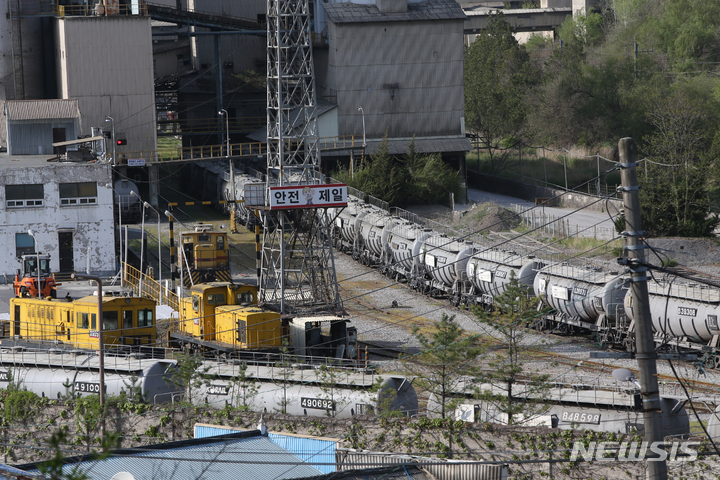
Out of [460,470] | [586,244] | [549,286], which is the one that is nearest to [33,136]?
[586,244]

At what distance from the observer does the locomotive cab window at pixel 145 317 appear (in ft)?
106

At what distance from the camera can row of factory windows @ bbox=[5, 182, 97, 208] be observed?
4662 centimetres

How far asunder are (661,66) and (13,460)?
78.2 metres

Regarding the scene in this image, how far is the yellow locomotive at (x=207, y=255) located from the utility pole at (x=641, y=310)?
110 ft

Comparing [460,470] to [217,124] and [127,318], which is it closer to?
[127,318]

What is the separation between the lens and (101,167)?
47.6 m

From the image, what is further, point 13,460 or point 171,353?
point 171,353

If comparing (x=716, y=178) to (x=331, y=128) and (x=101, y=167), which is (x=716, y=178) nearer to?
(x=331, y=128)

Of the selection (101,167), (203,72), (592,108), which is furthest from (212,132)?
(592,108)

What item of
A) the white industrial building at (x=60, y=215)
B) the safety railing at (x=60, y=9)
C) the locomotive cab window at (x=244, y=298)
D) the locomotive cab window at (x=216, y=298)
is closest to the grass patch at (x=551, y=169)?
the safety railing at (x=60, y=9)

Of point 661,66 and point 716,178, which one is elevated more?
point 661,66

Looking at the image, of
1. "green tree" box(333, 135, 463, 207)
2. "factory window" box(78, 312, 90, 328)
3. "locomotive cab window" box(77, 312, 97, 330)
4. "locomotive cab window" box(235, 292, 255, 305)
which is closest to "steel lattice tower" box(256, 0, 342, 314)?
"locomotive cab window" box(235, 292, 255, 305)

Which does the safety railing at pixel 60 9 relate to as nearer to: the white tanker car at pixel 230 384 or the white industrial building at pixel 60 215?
the white industrial building at pixel 60 215

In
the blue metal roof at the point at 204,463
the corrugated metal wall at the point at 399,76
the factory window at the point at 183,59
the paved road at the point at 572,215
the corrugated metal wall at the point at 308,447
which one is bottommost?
the corrugated metal wall at the point at 308,447
